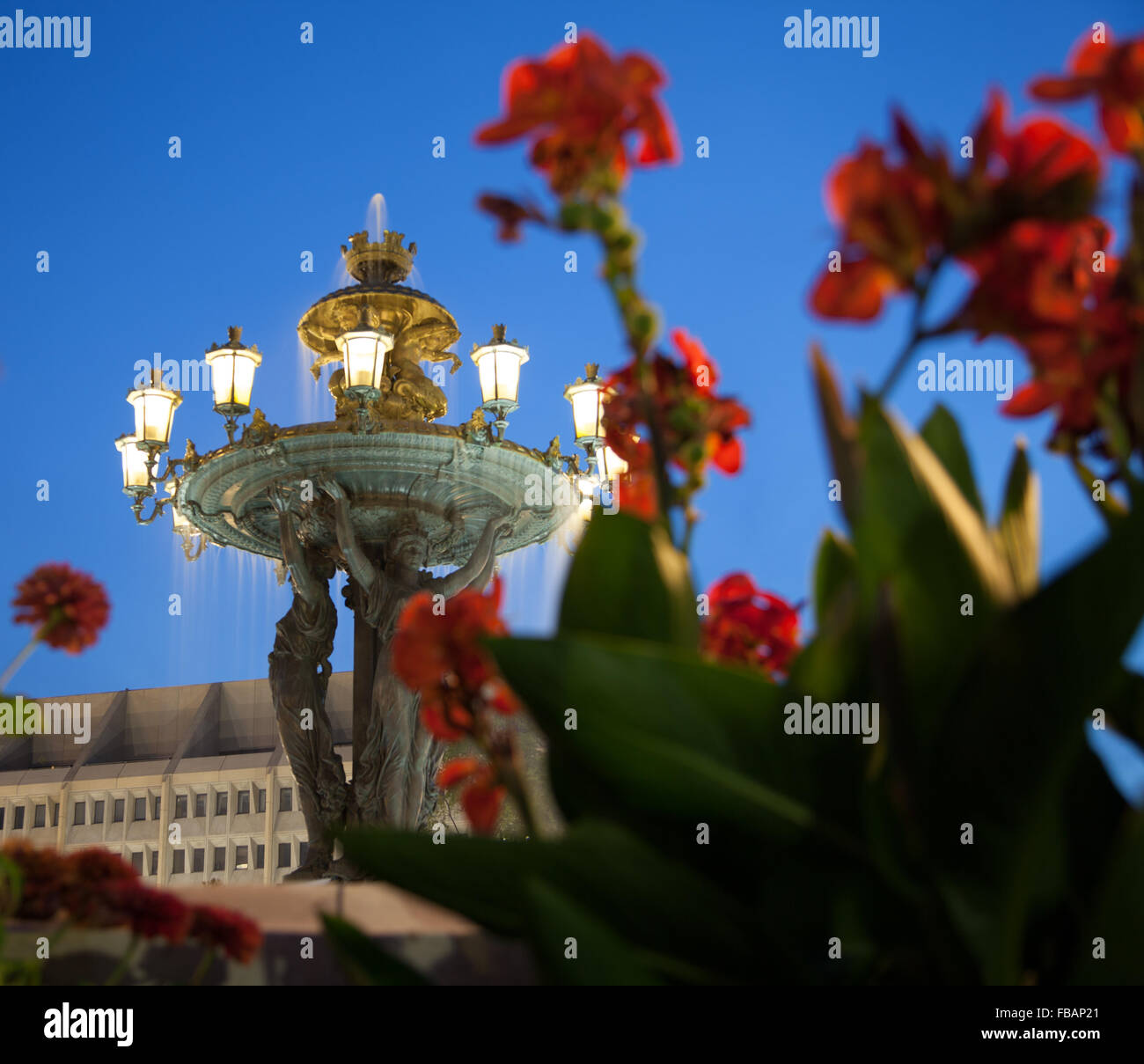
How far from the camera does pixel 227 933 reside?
2.78 ft

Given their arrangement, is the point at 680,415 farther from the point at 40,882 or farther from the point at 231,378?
the point at 231,378

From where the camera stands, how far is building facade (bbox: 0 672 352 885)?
38.5 ft

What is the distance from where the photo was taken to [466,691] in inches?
28.6

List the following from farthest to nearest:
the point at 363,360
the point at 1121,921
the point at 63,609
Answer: the point at 363,360, the point at 63,609, the point at 1121,921

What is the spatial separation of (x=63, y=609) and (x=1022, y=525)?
91cm

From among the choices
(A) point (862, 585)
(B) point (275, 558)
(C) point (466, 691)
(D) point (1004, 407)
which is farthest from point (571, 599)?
(B) point (275, 558)

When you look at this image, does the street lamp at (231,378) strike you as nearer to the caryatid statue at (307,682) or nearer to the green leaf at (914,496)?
the caryatid statue at (307,682)

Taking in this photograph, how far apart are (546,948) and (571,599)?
9.2 inches

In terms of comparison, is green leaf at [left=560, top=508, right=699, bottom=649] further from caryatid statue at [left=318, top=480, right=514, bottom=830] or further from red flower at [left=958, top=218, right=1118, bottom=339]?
caryatid statue at [left=318, top=480, right=514, bottom=830]

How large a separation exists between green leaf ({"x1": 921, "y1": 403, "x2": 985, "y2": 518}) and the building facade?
10.2m

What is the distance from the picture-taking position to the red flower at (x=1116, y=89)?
631 mm

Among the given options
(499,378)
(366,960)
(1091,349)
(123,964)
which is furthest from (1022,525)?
(499,378)

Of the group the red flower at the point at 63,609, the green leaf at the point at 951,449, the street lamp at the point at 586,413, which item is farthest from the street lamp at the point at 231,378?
the green leaf at the point at 951,449

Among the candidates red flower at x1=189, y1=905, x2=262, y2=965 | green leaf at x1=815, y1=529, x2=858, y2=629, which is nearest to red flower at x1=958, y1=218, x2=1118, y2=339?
green leaf at x1=815, y1=529, x2=858, y2=629
